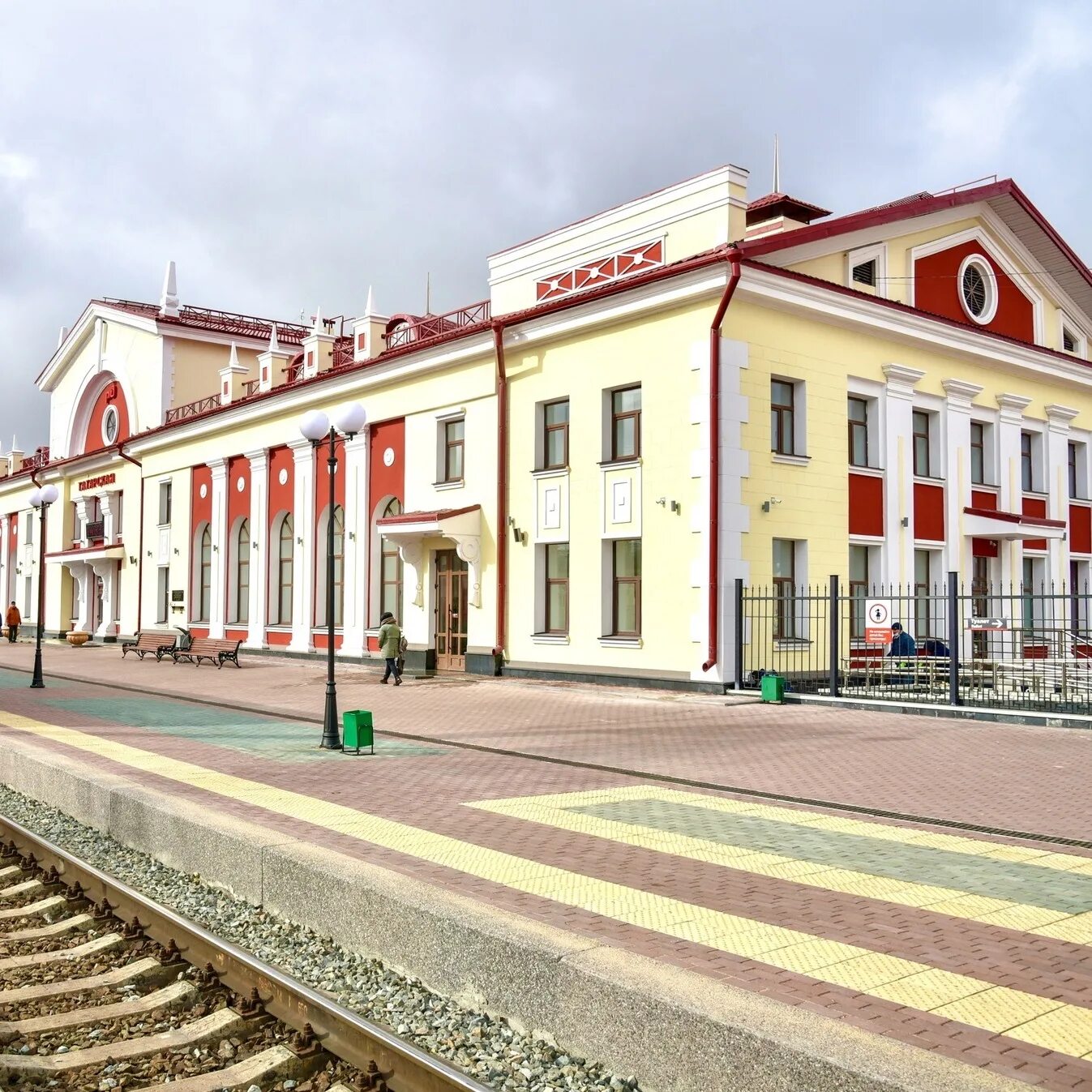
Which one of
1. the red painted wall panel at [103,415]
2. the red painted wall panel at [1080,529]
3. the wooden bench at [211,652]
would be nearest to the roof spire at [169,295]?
the red painted wall panel at [103,415]

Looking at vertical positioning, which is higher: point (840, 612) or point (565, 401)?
point (565, 401)

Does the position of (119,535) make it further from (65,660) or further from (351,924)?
(351,924)

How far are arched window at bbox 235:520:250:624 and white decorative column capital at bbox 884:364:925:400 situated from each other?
19.7 metres

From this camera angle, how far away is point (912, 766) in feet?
39.0

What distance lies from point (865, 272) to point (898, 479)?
14.0ft

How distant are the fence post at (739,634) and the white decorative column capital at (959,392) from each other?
805 cm

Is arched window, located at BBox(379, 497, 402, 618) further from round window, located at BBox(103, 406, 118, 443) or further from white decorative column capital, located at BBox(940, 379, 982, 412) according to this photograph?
round window, located at BBox(103, 406, 118, 443)

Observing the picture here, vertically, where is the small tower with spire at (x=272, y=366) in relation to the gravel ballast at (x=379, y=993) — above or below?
above

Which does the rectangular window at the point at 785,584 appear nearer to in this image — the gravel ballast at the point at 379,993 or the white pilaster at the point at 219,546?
the gravel ballast at the point at 379,993

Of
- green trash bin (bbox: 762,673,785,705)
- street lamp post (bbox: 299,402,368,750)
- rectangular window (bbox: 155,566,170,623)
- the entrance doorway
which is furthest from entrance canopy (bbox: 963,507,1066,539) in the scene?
rectangular window (bbox: 155,566,170,623)

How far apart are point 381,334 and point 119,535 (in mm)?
18842

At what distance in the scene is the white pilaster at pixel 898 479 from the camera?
2289 centimetres

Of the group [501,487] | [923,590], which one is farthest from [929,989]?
[923,590]

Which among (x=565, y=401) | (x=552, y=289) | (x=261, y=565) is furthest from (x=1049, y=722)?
(x=261, y=565)
